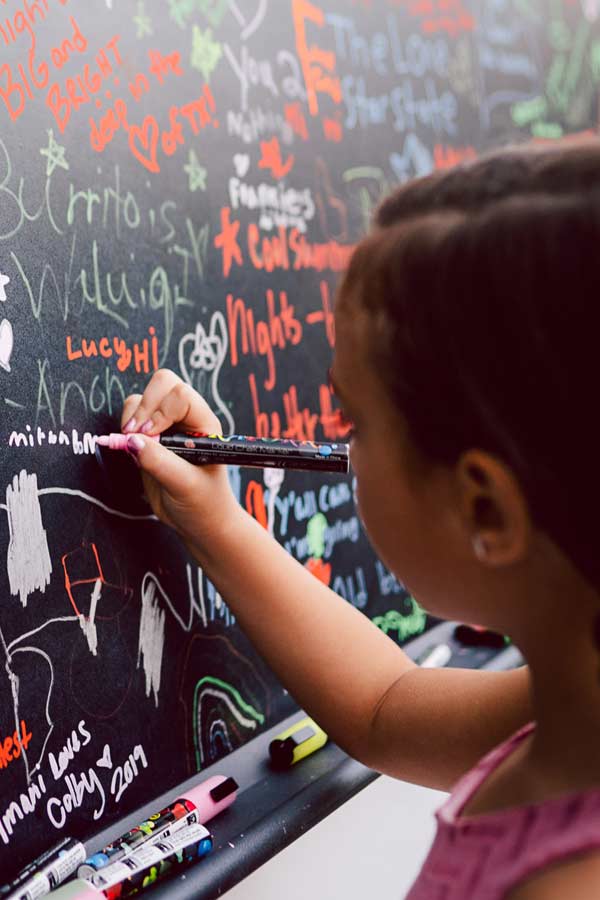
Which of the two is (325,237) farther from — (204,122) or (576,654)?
(576,654)

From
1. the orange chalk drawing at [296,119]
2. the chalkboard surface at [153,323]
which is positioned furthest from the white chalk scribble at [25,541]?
the orange chalk drawing at [296,119]

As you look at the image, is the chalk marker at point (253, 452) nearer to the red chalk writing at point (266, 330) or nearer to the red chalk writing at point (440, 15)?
the red chalk writing at point (266, 330)

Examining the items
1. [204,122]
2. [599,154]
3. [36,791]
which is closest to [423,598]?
[599,154]

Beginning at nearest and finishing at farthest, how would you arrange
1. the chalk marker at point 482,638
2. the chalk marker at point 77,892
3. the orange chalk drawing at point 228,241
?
1. the chalk marker at point 77,892
2. the orange chalk drawing at point 228,241
3. the chalk marker at point 482,638

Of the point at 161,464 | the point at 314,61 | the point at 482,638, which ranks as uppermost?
the point at 314,61

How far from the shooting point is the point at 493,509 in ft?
1.43

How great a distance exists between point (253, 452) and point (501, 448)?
0.37 m

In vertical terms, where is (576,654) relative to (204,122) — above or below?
below

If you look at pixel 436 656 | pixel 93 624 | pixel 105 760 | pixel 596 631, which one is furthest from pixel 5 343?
pixel 436 656

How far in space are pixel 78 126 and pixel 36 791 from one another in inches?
18.7

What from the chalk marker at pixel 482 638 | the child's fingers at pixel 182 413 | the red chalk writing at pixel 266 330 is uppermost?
the red chalk writing at pixel 266 330

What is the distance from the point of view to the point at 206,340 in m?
0.87

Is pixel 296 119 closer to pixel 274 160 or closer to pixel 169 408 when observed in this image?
pixel 274 160

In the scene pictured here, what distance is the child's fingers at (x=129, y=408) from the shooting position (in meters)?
0.77
